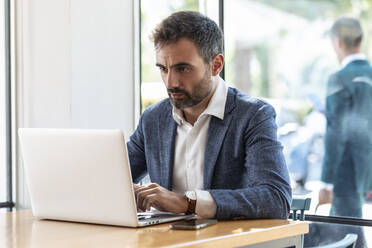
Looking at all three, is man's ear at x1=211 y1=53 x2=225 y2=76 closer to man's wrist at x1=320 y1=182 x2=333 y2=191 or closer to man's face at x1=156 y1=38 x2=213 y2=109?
man's face at x1=156 y1=38 x2=213 y2=109

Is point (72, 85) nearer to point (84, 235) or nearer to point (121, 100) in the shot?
point (121, 100)

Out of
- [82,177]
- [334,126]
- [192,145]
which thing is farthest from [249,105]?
[334,126]

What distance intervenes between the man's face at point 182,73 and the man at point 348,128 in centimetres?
132

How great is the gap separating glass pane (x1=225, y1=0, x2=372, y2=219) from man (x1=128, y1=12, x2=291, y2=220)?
116 cm

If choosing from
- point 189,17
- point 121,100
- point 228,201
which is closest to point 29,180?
point 228,201

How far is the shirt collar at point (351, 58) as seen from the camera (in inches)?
153

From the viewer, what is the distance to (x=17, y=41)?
11.3 feet

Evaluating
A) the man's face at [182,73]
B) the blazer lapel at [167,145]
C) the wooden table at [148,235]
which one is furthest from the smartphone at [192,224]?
the man's face at [182,73]

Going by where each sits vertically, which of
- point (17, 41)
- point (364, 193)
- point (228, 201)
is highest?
point (17, 41)

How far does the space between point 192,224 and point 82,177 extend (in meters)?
0.37

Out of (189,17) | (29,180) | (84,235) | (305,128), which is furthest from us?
(305,128)

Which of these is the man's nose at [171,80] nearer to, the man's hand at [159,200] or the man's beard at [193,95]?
the man's beard at [193,95]

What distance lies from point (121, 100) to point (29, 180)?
4.98ft

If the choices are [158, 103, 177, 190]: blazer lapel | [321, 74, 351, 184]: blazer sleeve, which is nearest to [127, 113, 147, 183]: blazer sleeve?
[158, 103, 177, 190]: blazer lapel
